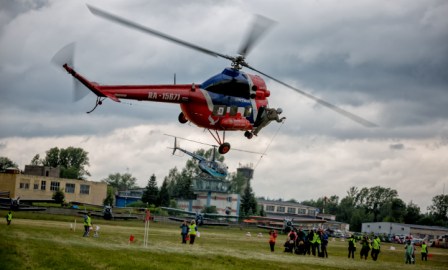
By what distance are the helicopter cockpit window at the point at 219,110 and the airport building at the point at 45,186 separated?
2955 inches

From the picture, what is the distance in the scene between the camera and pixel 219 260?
28656 mm

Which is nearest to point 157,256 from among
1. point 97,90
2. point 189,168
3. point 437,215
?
point 97,90

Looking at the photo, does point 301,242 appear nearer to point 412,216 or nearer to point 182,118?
point 182,118

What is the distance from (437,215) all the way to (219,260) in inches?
7131

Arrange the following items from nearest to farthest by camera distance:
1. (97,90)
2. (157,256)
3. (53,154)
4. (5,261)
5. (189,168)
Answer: (5,261) → (157,256) → (97,90) → (189,168) → (53,154)

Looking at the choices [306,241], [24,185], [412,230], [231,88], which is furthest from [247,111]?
[412,230]

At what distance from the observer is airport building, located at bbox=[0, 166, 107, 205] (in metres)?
104

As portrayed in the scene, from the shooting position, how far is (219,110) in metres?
38.1

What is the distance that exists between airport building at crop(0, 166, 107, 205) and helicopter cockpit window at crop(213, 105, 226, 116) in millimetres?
75056

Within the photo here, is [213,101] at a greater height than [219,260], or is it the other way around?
[213,101]

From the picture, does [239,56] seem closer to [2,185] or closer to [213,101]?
[213,101]

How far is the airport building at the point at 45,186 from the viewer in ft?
342

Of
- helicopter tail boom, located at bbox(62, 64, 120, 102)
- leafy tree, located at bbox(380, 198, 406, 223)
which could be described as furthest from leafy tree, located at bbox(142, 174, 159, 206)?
helicopter tail boom, located at bbox(62, 64, 120, 102)

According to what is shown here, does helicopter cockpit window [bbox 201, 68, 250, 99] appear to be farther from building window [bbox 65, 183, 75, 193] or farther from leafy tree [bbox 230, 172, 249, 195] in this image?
leafy tree [bbox 230, 172, 249, 195]
